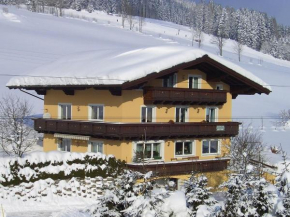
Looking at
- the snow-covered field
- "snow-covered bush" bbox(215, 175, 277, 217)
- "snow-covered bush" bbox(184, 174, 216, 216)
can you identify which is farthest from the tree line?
"snow-covered bush" bbox(215, 175, 277, 217)

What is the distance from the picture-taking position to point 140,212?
12.0 m

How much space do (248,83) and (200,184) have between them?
21109 mm

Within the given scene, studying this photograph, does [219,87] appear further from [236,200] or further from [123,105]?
[236,200]

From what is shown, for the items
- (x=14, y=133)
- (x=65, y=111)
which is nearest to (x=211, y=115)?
(x=65, y=111)

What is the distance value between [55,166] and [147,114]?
7.08 metres

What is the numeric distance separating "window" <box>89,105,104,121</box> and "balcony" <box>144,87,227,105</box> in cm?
279

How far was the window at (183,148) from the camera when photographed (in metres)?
32.0

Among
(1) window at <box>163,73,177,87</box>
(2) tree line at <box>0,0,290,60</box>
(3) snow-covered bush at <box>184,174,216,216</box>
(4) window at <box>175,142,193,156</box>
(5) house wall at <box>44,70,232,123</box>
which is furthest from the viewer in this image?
(2) tree line at <box>0,0,290,60</box>

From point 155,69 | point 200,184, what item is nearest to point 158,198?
point 200,184

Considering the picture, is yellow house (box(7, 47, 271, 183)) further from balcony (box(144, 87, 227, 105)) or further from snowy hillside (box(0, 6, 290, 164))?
snowy hillside (box(0, 6, 290, 164))

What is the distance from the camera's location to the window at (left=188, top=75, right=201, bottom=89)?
33.0 meters

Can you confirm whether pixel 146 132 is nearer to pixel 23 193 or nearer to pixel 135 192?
pixel 23 193

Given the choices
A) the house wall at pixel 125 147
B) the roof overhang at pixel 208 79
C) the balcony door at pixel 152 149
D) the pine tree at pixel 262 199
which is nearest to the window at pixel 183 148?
the house wall at pixel 125 147

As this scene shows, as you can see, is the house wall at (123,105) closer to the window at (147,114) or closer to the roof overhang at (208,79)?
the window at (147,114)
